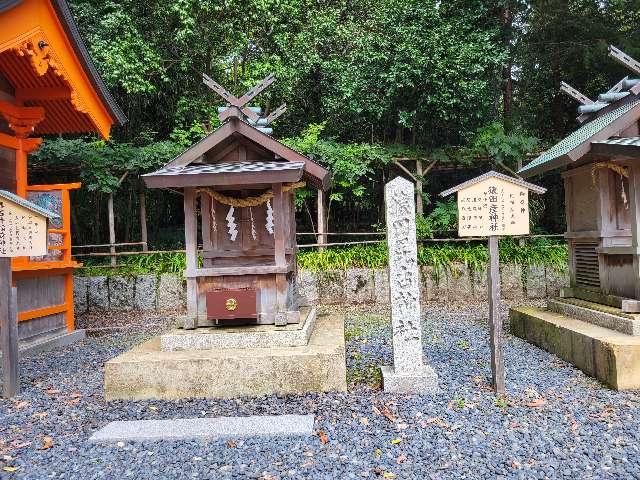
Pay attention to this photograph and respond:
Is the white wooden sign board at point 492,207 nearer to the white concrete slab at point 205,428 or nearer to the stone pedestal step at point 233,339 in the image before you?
the stone pedestal step at point 233,339

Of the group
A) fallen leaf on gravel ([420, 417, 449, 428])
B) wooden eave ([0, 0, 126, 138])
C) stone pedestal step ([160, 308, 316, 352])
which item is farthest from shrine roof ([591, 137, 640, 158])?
wooden eave ([0, 0, 126, 138])

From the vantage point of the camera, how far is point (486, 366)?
6.54 metres

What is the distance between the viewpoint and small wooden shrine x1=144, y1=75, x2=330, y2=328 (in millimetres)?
6133

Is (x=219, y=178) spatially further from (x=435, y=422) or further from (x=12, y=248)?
(x=435, y=422)

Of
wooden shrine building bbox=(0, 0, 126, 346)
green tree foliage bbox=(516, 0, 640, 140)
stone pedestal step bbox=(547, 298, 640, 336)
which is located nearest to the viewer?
stone pedestal step bbox=(547, 298, 640, 336)

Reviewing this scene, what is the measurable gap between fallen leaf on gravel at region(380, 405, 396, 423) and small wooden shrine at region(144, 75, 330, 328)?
1.89 metres

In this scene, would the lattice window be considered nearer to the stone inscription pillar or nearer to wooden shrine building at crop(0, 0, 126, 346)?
the stone inscription pillar

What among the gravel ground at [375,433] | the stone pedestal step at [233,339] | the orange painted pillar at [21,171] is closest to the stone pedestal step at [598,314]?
the gravel ground at [375,433]

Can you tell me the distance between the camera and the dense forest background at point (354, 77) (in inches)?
518

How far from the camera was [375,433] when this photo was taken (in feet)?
14.3

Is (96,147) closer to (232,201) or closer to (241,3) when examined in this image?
(241,3)

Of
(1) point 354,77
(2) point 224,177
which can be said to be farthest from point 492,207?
(1) point 354,77

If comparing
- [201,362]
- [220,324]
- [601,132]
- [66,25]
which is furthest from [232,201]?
[601,132]

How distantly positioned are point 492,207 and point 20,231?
575cm
